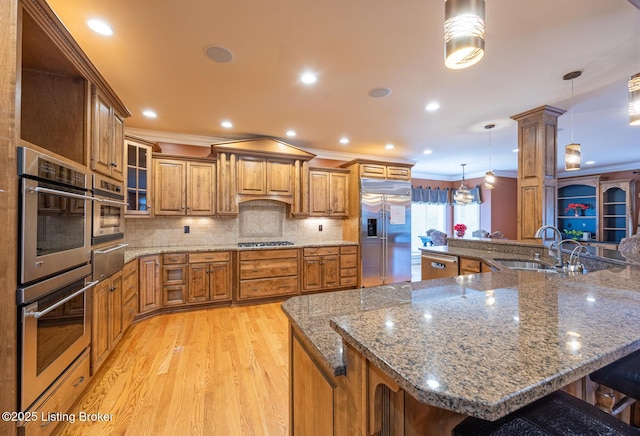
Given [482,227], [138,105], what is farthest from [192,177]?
[482,227]

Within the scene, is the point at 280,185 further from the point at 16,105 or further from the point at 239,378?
the point at 16,105

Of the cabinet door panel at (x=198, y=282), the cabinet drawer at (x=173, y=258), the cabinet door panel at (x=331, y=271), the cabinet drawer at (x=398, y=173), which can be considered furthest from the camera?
the cabinet drawer at (x=398, y=173)

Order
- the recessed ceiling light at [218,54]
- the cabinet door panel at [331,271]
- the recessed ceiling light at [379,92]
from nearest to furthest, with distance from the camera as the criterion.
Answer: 1. the recessed ceiling light at [218,54]
2. the recessed ceiling light at [379,92]
3. the cabinet door panel at [331,271]

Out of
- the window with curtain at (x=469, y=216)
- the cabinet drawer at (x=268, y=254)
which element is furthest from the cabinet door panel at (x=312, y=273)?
the window with curtain at (x=469, y=216)

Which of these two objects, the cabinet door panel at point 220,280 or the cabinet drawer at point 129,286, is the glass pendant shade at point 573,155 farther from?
the cabinet drawer at point 129,286

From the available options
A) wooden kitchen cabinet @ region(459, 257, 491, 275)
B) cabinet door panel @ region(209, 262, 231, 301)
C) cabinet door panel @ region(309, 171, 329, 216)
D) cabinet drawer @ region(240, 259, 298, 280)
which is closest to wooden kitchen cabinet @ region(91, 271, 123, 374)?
cabinet door panel @ region(209, 262, 231, 301)

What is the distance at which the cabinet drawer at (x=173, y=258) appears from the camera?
349 centimetres

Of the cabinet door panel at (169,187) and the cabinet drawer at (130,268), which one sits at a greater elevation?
the cabinet door panel at (169,187)

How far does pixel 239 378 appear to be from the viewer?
7.09 feet

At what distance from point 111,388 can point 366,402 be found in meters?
2.32

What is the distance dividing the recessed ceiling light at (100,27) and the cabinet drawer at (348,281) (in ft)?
13.2

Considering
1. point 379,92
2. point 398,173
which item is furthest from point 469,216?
point 379,92

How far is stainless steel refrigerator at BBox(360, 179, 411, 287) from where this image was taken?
4690 millimetres

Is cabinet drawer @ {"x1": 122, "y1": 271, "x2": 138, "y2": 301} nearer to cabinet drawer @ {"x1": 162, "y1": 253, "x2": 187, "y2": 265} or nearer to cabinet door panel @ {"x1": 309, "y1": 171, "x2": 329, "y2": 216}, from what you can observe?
cabinet drawer @ {"x1": 162, "y1": 253, "x2": 187, "y2": 265}
